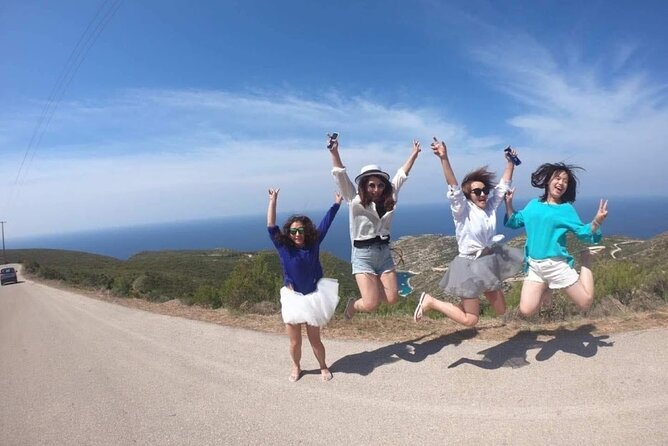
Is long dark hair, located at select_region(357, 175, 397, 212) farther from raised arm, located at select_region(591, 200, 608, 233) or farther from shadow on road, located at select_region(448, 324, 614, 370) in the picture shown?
raised arm, located at select_region(591, 200, 608, 233)

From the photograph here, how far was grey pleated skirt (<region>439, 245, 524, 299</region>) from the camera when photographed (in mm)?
4758

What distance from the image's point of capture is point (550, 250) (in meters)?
4.66

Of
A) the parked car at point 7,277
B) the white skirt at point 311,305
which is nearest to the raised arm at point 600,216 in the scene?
the white skirt at point 311,305

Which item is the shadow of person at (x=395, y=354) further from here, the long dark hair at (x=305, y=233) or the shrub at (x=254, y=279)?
the shrub at (x=254, y=279)

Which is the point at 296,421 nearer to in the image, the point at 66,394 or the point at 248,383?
the point at 248,383

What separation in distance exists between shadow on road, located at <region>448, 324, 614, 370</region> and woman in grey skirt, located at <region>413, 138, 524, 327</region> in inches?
17.8

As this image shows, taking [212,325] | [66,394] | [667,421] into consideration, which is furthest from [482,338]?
[66,394]

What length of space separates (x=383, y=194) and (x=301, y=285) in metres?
1.48

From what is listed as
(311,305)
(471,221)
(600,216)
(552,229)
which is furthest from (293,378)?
(600,216)

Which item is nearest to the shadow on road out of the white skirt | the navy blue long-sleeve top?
the white skirt

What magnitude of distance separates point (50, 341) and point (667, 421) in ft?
32.6

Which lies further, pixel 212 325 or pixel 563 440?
pixel 212 325

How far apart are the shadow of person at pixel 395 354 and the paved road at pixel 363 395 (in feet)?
0.05

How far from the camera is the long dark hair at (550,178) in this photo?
490 centimetres
